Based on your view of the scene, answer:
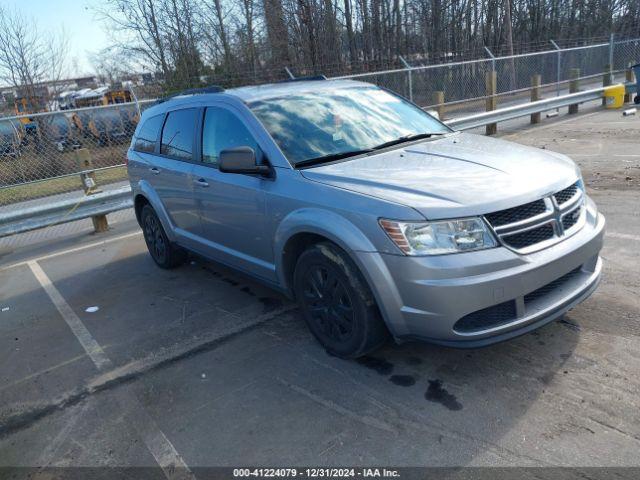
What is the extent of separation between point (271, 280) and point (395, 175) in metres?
1.36

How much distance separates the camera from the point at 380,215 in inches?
118

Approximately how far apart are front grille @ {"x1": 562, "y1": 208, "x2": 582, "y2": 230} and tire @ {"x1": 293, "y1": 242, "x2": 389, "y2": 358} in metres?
1.27

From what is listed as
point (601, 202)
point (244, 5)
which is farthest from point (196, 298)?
point (244, 5)

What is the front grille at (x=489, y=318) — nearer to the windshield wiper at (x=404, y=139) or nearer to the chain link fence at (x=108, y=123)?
the windshield wiper at (x=404, y=139)

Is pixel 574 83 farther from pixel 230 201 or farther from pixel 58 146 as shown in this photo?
pixel 230 201

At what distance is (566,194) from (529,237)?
1.80ft

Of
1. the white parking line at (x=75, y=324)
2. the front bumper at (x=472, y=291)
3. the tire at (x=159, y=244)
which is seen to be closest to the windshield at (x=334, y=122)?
the front bumper at (x=472, y=291)

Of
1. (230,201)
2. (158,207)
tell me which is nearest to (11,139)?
(158,207)

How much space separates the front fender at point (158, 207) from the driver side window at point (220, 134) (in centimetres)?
114

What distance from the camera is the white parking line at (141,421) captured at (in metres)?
2.78

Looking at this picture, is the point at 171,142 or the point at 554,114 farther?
the point at 554,114

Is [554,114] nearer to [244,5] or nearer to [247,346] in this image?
[244,5]

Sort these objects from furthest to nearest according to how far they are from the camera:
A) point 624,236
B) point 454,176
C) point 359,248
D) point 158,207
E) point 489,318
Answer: point 158,207
point 624,236
point 454,176
point 359,248
point 489,318

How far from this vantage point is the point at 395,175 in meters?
3.32
